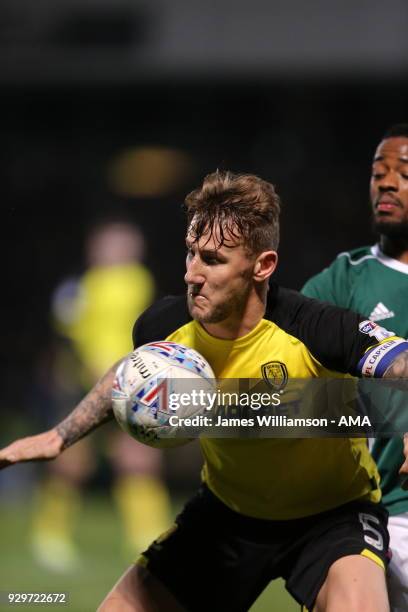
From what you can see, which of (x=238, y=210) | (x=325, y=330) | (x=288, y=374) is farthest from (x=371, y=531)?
(x=238, y=210)

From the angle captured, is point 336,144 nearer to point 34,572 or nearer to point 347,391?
point 34,572

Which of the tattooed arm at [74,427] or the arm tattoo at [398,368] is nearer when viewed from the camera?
the arm tattoo at [398,368]

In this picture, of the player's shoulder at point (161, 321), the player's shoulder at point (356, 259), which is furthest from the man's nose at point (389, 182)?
the player's shoulder at point (161, 321)

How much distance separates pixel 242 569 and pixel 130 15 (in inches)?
453

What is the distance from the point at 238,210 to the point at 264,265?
0.74ft

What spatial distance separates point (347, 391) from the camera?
13.5 ft

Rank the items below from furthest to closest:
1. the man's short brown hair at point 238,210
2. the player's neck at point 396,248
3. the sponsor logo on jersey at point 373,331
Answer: the player's neck at point 396,248 → the man's short brown hair at point 238,210 → the sponsor logo on jersey at point 373,331

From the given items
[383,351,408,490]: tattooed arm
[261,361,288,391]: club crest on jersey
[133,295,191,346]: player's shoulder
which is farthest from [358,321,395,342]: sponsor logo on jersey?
[133,295,191,346]: player's shoulder

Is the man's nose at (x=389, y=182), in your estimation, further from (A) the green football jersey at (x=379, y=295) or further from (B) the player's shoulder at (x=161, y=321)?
(B) the player's shoulder at (x=161, y=321)

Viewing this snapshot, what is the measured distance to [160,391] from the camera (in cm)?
368

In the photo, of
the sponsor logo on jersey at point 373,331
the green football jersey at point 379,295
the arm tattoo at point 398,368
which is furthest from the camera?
the green football jersey at point 379,295

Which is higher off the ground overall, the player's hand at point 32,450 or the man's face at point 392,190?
the man's face at point 392,190

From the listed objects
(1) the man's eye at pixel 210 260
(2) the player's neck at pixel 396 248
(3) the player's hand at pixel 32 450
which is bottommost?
(3) the player's hand at pixel 32 450

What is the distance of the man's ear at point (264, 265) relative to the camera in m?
3.90
